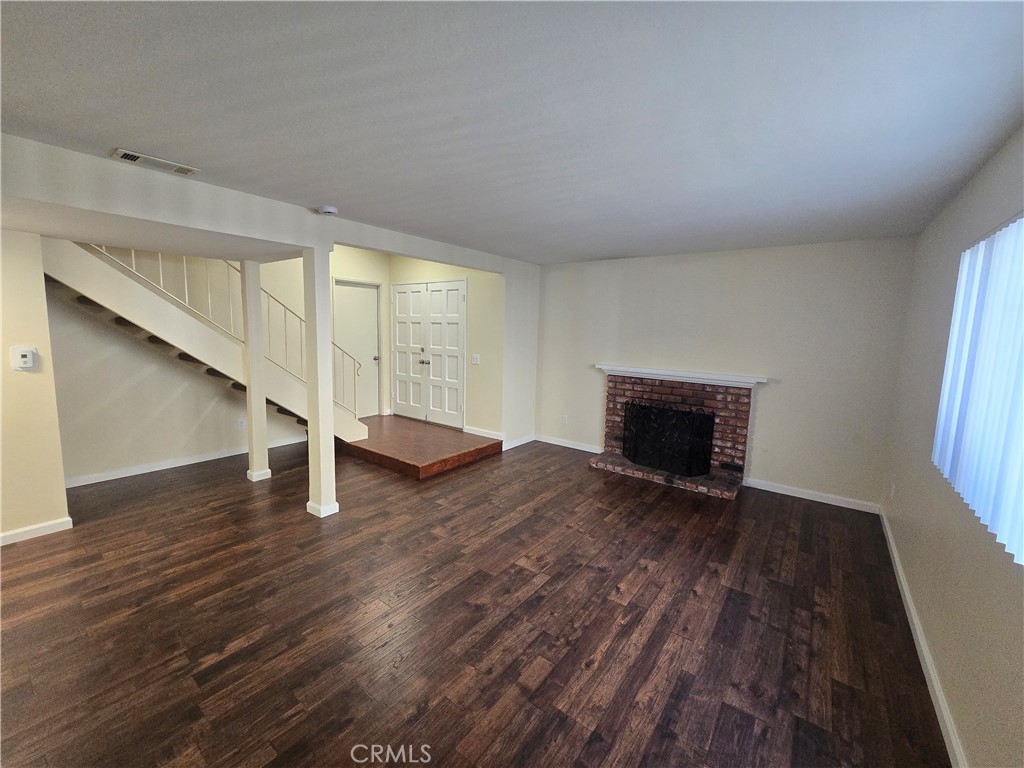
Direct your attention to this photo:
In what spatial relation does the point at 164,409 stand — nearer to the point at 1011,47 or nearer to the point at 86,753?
the point at 86,753

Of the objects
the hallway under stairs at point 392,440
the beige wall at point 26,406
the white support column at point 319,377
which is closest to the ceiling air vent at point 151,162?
the white support column at point 319,377

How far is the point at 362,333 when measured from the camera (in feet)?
21.1

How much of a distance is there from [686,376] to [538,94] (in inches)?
150

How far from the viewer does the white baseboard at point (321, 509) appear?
11.6ft

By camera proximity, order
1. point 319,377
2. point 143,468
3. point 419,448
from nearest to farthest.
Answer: point 319,377 → point 143,468 → point 419,448

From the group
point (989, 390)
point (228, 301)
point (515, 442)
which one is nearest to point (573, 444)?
point (515, 442)

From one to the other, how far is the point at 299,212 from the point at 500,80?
90.1 inches

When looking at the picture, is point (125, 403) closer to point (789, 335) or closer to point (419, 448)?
point (419, 448)

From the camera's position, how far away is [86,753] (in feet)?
5.11

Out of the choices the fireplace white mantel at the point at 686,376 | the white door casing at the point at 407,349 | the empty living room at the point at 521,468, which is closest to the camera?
the empty living room at the point at 521,468

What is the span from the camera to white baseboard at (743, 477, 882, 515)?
12.7 feet

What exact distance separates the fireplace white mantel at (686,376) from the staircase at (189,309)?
3.31m

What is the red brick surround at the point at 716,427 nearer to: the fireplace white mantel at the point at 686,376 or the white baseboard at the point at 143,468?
the fireplace white mantel at the point at 686,376

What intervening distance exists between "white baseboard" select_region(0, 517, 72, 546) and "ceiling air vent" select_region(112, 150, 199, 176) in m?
2.79
